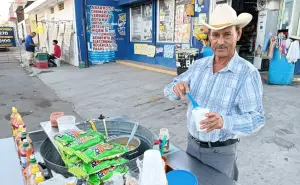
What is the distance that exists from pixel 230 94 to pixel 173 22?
8237 mm

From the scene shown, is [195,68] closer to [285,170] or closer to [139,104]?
[285,170]

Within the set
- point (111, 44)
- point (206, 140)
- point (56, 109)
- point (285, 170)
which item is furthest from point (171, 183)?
point (111, 44)

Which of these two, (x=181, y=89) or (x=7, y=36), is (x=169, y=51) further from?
(x=7, y=36)

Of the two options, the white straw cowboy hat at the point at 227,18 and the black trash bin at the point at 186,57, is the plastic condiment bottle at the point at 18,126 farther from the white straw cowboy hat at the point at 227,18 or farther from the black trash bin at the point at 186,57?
the black trash bin at the point at 186,57

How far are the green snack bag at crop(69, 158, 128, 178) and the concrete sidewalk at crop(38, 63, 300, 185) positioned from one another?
194 cm

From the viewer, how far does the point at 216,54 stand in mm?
1523

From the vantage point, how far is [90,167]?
109cm

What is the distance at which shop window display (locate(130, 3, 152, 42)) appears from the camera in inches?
414

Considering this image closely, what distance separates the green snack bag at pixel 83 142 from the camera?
1157 mm

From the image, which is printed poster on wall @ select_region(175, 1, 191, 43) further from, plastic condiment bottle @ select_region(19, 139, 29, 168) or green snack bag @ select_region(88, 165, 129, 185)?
green snack bag @ select_region(88, 165, 129, 185)

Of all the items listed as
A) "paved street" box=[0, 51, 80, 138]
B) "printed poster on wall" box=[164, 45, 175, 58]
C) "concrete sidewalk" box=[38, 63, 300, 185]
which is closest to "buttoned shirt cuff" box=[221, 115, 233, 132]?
"concrete sidewalk" box=[38, 63, 300, 185]

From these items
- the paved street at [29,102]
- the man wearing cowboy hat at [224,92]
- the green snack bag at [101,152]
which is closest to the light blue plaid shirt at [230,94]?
the man wearing cowboy hat at [224,92]

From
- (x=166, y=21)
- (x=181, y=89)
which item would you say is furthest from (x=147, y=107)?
(x=166, y=21)

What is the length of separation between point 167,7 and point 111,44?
12.6 ft
